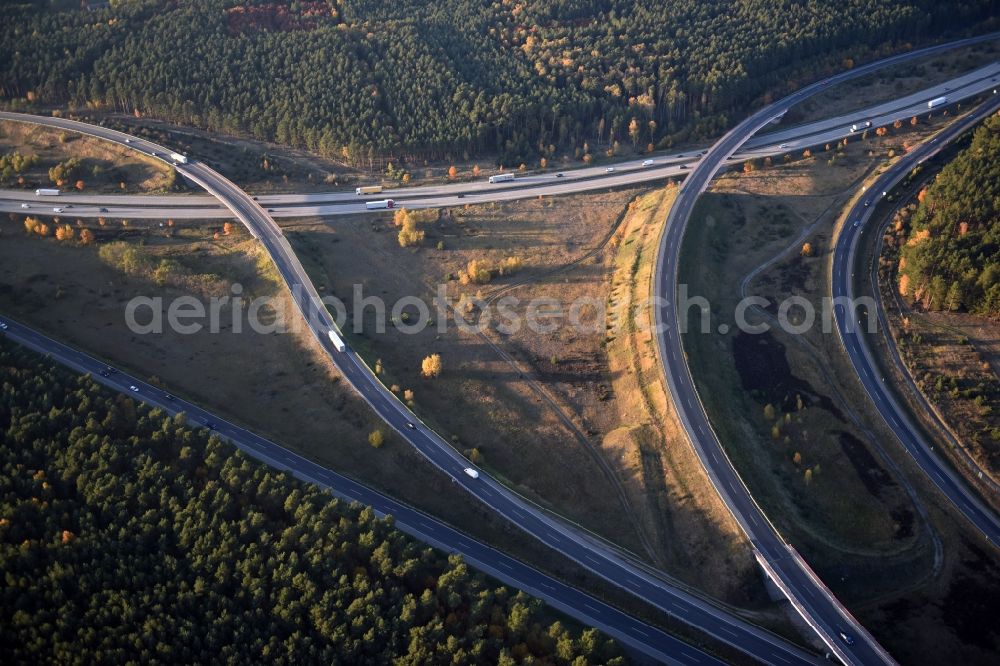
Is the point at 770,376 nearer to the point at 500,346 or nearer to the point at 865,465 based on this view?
the point at 865,465

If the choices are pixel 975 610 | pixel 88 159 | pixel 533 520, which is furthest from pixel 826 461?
pixel 88 159

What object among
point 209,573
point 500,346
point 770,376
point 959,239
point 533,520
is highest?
point 959,239

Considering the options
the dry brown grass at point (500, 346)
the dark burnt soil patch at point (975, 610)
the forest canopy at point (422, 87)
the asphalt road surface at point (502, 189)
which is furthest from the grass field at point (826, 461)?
the forest canopy at point (422, 87)

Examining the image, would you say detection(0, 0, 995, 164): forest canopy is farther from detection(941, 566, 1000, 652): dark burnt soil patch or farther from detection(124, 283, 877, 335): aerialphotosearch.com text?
detection(941, 566, 1000, 652): dark burnt soil patch

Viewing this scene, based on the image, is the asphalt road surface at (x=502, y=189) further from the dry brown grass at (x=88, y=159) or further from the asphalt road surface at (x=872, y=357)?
the asphalt road surface at (x=872, y=357)

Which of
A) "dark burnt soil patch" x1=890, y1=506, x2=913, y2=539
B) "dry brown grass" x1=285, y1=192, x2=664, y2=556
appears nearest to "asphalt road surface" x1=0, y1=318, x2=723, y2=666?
"dry brown grass" x1=285, y1=192, x2=664, y2=556

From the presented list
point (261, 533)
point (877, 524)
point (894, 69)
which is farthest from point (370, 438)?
point (894, 69)
